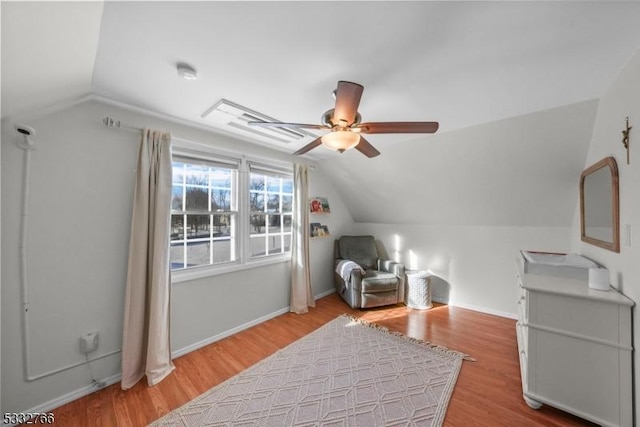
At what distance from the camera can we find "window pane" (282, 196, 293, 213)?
136 inches

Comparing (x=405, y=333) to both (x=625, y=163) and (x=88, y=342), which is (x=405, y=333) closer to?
(x=625, y=163)

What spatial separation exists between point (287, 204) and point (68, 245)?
2278mm

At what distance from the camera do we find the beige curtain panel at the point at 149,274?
1929 millimetres

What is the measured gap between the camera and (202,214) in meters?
2.56

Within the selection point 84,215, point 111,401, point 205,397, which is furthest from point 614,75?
point 111,401

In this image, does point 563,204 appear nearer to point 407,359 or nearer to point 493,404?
point 493,404

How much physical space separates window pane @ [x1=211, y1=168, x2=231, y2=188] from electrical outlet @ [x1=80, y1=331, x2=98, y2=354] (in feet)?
5.38

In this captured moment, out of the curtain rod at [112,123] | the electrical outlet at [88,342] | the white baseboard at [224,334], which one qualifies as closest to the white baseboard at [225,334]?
the white baseboard at [224,334]

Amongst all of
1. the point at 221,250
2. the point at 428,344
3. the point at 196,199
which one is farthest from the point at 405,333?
the point at 196,199

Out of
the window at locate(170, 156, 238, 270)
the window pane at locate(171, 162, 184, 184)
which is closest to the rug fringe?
the window at locate(170, 156, 238, 270)

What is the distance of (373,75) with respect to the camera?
5.03 ft

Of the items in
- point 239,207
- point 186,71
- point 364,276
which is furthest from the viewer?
point 364,276

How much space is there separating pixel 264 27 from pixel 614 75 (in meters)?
2.24

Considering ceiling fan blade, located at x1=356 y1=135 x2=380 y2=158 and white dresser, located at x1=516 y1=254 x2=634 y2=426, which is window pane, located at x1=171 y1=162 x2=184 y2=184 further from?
white dresser, located at x1=516 y1=254 x2=634 y2=426
